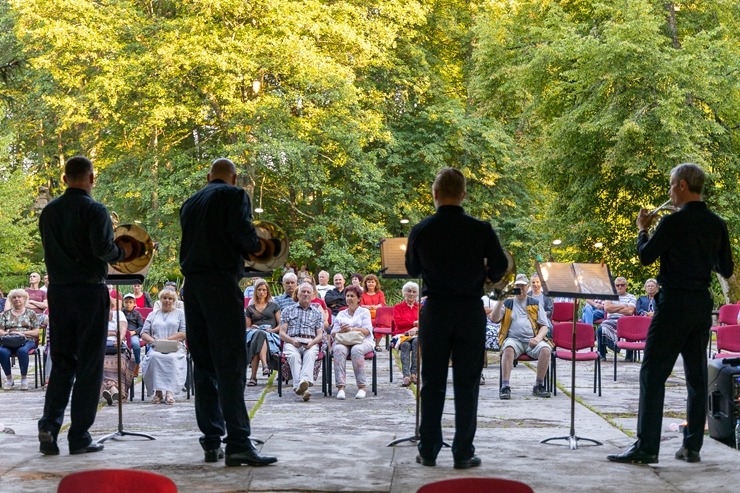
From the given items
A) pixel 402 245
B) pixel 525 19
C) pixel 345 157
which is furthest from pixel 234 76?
pixel 402 245

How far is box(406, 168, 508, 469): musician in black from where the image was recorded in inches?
275

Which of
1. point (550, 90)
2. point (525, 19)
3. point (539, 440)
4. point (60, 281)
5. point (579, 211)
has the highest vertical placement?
point (525, 19)

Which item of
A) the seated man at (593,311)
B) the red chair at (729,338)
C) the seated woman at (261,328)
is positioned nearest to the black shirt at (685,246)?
the red chair at (729,338)

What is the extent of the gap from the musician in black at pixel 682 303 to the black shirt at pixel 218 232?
249cm

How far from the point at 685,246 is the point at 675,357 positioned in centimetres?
71

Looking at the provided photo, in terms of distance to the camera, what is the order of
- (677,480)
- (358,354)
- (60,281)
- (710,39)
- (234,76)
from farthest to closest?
1. (234,76)
2. (710,39)
3. (358,354)
4. (60,281)
5. (677,480)

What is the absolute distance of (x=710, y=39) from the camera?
24.9 meters

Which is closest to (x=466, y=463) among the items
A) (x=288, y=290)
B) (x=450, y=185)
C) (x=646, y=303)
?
(x=450, y=185)

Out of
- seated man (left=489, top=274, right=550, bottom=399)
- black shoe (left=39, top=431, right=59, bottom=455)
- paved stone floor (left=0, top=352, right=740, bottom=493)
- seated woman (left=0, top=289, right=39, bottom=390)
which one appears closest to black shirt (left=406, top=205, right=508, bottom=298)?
paved stone floor (left=0, top=352, right=740, bottom=493)

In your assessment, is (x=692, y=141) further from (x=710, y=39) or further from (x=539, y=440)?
(x=539, y=440)

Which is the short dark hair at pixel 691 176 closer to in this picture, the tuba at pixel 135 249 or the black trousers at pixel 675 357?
the black trousers at pixel 675 357

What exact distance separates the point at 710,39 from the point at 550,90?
3.60 metres

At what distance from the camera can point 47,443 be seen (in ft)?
24.5

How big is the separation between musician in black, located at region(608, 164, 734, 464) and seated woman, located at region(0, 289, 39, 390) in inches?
353
